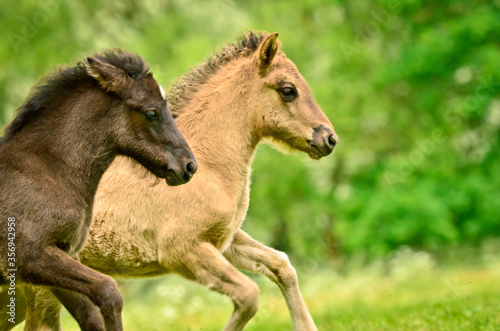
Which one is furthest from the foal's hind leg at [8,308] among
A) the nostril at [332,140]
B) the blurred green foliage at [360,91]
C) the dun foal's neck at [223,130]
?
the blurred green foliage at [360,91]

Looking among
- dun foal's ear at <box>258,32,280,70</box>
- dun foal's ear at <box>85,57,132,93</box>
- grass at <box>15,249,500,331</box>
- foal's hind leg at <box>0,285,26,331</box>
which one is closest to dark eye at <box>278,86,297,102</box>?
dun foal's ear at <box>258,32,280,70</box>

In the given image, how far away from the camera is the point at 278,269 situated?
659 cm

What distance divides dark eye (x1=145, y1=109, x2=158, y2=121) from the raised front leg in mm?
1901

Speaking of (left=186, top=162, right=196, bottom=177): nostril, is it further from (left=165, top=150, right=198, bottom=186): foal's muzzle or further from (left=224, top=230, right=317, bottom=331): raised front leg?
(left=224, top=230, right=317, bottom=331): raised front leg

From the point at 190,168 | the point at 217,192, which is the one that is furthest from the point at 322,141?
the point at 190,168

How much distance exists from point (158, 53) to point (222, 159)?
46.7ft

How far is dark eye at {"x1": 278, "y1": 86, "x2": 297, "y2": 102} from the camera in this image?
21.7ft

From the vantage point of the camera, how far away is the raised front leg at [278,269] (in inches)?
259

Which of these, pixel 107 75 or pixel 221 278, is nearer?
pixel 107 75

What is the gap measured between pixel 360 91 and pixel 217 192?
38.4ft

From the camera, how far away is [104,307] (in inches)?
188

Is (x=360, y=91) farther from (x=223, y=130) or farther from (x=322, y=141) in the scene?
(x=223, y=130)

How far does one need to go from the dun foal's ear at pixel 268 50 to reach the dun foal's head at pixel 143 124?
1.54 m

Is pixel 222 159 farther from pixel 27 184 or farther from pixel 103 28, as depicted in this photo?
pixel 103 28
